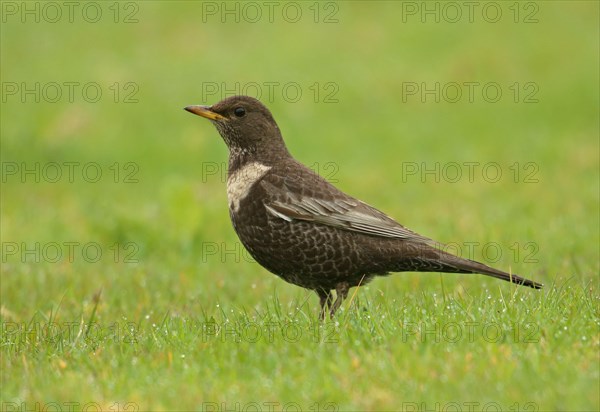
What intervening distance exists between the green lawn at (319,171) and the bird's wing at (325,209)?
0.52m

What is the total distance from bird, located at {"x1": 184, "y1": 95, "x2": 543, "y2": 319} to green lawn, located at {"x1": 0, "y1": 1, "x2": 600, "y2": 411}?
0.24 metres

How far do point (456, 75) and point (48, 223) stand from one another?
32.9ft

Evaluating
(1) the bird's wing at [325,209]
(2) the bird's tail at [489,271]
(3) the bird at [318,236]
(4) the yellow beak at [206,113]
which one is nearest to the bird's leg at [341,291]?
(3) the bird at [318,236]

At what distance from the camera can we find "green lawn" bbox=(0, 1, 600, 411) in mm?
4844

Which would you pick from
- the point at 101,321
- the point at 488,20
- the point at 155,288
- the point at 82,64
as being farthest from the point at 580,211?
the point at 82,64

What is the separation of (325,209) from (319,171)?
8.32 meters

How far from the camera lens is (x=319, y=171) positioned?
1511 cm

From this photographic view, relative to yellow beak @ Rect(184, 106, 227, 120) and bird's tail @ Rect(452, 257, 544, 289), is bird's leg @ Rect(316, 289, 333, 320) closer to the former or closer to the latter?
bird's tail @ Rect(452, 257, 544, 289)

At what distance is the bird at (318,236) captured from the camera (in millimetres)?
6613

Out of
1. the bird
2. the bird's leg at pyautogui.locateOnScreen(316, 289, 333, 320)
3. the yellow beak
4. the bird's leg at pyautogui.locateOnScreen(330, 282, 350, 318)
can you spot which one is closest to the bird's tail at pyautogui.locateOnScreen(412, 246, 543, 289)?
the bird

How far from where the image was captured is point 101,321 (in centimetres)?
726

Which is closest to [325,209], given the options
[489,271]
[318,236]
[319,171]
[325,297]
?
[318,236]

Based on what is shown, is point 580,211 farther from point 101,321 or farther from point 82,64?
point 82,64

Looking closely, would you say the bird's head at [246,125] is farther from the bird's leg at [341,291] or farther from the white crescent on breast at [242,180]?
the bird's leg at [341,291]
